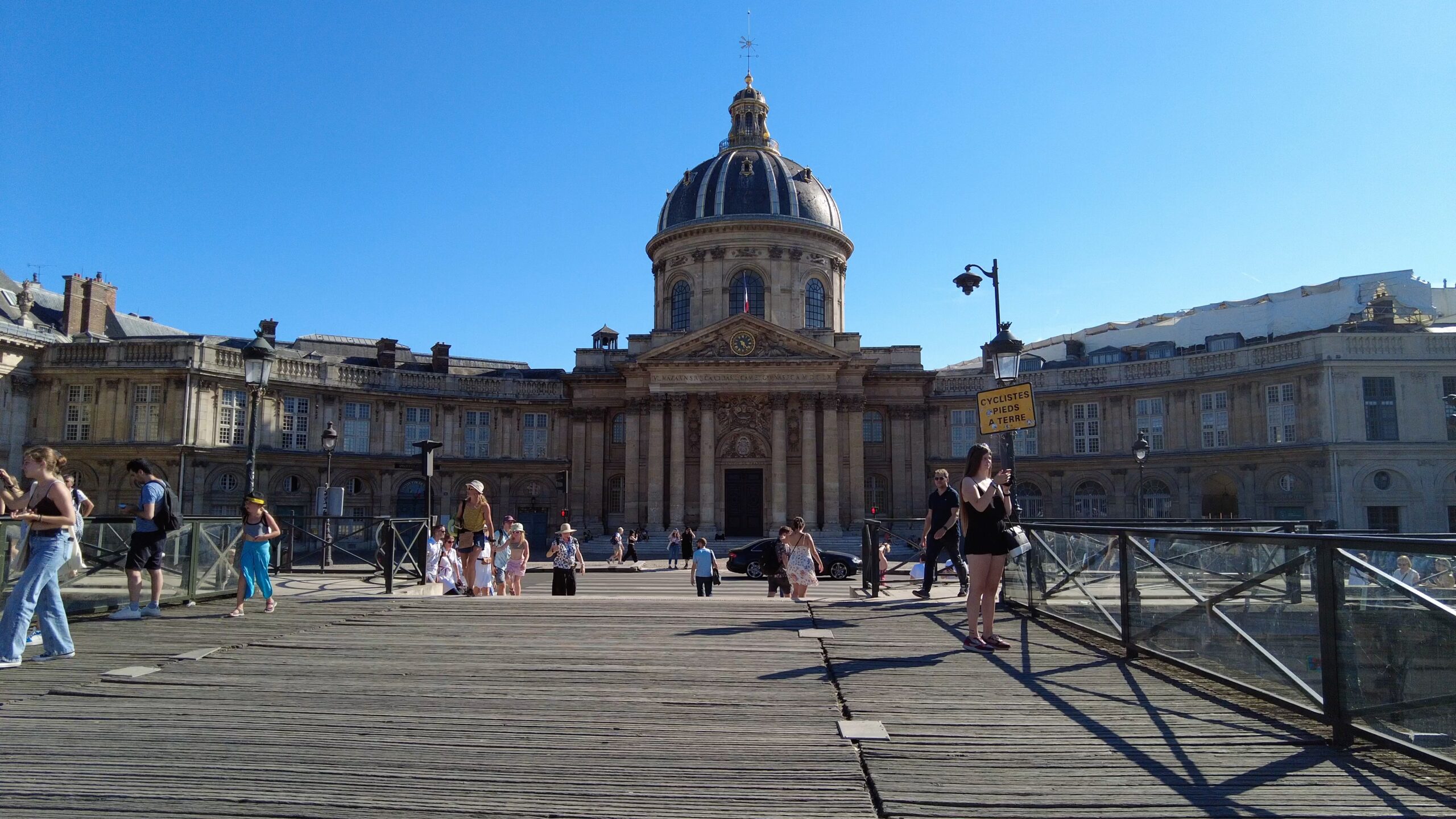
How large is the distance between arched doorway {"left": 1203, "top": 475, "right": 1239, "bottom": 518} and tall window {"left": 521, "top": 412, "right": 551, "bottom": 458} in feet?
114

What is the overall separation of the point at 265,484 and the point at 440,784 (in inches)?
1863

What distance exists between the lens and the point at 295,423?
49031mm

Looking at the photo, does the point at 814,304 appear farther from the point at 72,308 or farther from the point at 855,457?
the point at 72,308

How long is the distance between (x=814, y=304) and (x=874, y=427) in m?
9.01

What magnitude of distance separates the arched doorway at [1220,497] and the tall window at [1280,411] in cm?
303

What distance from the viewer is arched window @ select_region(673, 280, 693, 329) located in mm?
57688

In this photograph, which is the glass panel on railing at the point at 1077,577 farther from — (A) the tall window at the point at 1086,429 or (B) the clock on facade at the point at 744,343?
(A) the tall window at the point at 1086,429

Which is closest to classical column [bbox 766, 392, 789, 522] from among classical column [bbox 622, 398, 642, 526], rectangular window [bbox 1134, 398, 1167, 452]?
classical column [bbox 622, 398, 642, 526]

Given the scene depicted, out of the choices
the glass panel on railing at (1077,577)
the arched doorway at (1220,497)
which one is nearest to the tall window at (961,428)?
the arched doorway at (1220,497)

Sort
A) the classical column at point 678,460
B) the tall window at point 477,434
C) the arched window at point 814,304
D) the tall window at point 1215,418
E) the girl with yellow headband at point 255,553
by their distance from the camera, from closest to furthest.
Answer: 1. the girl with yellow headband at point 255,553
2. the tall window at point 1215,418
3. the classical column at point 678,460
4. the tall window at point 477,434
5. the arched window at point 814,304

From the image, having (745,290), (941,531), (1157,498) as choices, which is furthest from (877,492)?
(941,531)

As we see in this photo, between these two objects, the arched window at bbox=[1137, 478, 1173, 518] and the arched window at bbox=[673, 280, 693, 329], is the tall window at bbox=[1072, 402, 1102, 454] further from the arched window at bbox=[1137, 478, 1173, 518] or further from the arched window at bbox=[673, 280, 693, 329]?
the arched window at bbox=[673, 280, 693, 329]

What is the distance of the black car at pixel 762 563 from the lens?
99.2ft

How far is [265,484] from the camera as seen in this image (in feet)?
156
